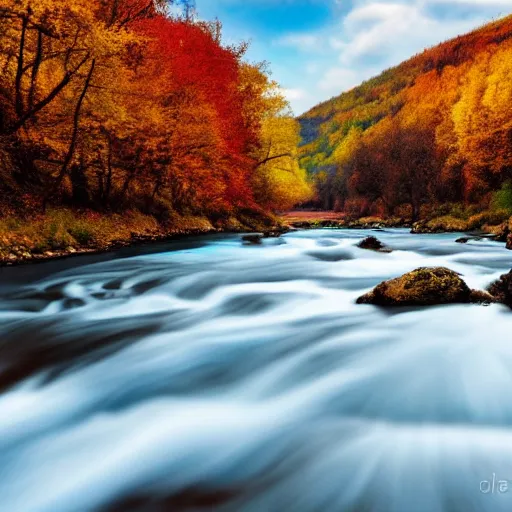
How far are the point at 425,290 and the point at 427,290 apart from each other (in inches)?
1.0

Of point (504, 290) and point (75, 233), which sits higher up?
point (75, 233)

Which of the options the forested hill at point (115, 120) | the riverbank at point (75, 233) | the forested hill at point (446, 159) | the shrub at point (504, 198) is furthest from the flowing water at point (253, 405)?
the forested hill at point (446, 159)

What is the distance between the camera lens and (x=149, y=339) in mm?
5410

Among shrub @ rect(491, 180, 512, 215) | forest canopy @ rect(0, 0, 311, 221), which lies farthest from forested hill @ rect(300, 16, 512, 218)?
forest canopy @ rect(0, 0, 311, 221)

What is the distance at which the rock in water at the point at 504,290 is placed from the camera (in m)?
5.98

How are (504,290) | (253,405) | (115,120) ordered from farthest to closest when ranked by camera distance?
(115,120)
(504,290)
(253,405)

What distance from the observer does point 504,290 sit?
20.1 ft

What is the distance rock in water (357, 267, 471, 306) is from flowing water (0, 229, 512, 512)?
237mm

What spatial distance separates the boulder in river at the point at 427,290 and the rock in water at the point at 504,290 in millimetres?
174

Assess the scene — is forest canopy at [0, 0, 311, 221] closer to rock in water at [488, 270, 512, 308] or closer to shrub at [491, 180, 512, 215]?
rock in water at [488, 270, 512, 308]

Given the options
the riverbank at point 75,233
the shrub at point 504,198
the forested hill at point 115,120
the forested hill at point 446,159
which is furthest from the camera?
the forested hill at point 446,159

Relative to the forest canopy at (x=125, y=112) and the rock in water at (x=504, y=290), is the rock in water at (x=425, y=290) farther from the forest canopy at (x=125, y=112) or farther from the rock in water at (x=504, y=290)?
the forest canopy at (x=125, y=112)

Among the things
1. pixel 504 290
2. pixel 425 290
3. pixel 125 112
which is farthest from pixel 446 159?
pixel 425 290

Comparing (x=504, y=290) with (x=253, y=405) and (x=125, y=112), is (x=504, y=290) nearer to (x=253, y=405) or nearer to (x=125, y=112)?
(x=253, y=405)
